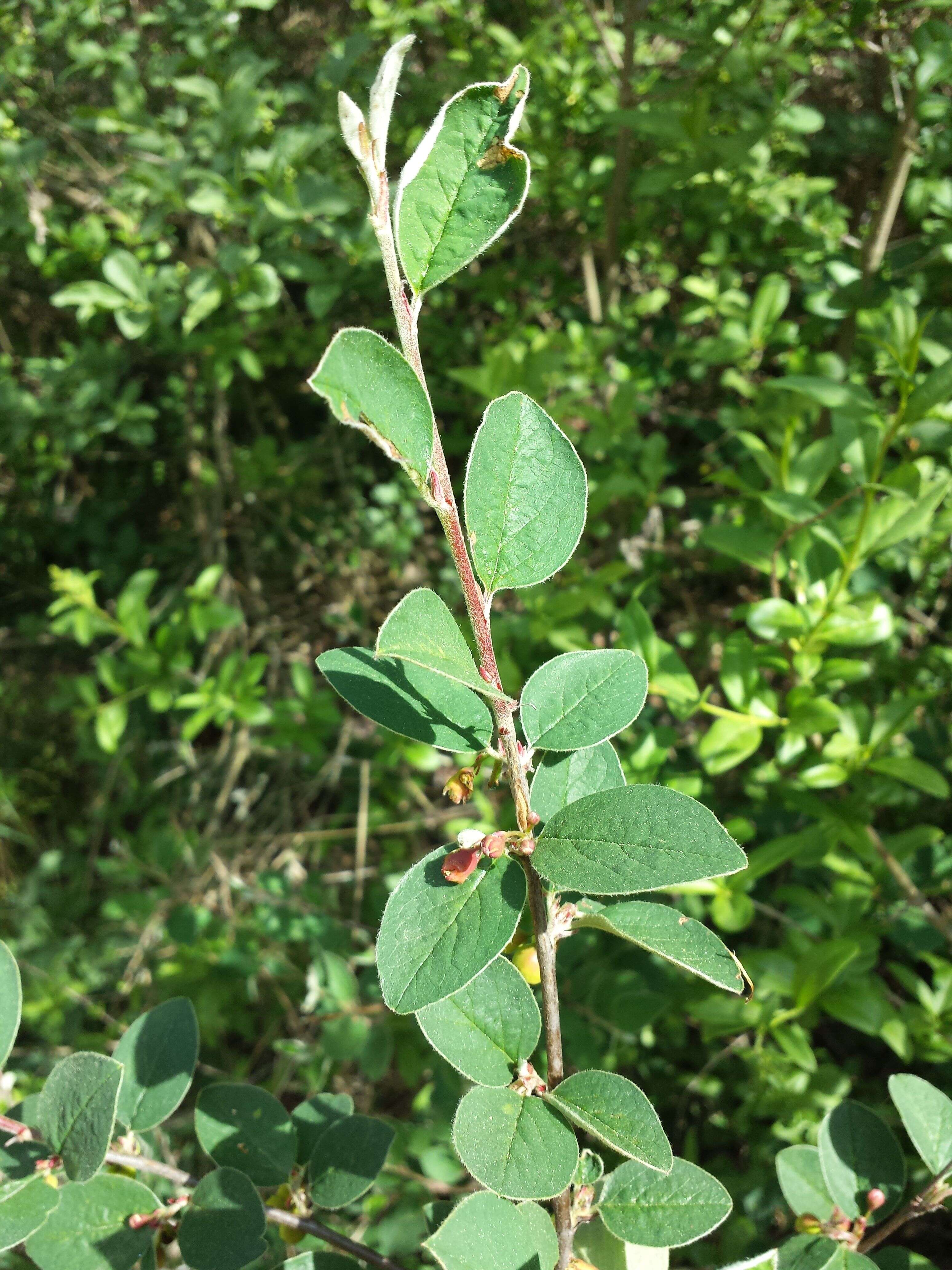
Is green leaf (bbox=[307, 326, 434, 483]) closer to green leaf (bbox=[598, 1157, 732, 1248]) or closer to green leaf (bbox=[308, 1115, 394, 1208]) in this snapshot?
green leaf (bbox=[598, 1157, 732, 1248])

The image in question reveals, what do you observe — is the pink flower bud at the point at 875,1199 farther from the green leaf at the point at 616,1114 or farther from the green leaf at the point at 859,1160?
the green leaf at the point at 616,1114

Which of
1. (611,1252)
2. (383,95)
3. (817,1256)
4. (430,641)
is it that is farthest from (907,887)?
(383,95)

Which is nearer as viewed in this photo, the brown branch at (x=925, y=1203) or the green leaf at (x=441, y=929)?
the green leaf at (x=441, y=929)

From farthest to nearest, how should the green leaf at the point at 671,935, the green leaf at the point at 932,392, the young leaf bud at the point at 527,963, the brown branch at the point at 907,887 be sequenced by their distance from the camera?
the brown branch at the point at 907,887 < the green leaf at the point at 932,392 < the young leaf bud at the point at 527,963 < the green leaf at the point at 671,935

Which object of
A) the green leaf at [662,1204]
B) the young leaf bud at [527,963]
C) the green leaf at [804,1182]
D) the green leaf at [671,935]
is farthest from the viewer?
the green leaf at [804,1182]

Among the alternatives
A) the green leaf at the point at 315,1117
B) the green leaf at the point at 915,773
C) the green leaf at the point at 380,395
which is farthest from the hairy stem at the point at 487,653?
the green leaf at the point at 915,773

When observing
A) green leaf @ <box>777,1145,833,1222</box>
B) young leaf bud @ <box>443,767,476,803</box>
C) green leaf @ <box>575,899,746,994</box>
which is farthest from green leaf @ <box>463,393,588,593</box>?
green leaf @ <box>777,1145,833,1222</box>

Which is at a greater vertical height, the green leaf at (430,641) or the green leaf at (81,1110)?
the green leaf at (430,641)
